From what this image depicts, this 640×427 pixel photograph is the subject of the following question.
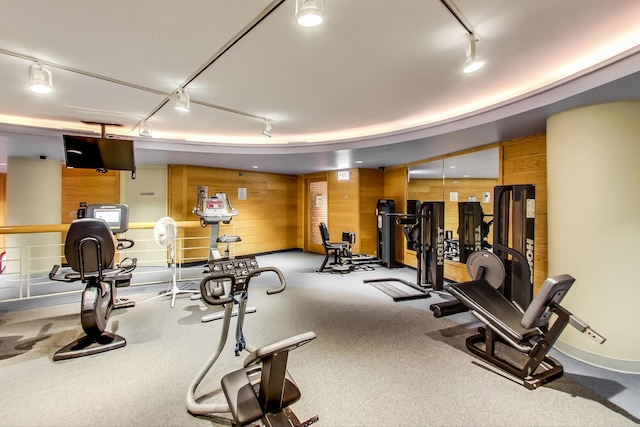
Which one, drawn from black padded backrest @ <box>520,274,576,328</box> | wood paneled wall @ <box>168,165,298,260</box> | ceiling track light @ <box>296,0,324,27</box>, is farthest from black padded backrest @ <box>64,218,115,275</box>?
black padded backrest @ <box>520,274,576,328</box>

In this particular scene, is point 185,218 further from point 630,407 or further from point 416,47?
point 630,407

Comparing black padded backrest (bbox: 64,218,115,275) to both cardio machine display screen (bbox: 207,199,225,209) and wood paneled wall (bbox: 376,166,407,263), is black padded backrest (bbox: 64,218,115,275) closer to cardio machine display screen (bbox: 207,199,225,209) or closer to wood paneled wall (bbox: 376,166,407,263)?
cardio machine display screen (bbox: 207,199,225,209)

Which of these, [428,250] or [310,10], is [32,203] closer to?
[310,10]

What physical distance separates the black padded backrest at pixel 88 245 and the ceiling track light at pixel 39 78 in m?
1.14

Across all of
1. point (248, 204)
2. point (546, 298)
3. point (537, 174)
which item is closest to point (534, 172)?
point (537, 174)

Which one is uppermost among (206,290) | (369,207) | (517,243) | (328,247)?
(369,207)

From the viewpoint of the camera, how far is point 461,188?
514 centimetres

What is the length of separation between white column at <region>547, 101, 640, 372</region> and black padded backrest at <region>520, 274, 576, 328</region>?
2.44 ft

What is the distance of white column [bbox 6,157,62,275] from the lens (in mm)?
5277

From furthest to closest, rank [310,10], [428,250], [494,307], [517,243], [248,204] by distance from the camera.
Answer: [248,204] → [428,250] → [517,243] → [494,307] → [310,10]

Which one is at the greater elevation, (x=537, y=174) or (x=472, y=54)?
(x=472, y=54)

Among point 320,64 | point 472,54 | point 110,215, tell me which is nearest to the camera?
point 472,54

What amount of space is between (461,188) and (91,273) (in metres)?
5.46

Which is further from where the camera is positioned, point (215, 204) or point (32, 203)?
point (32, 203)
